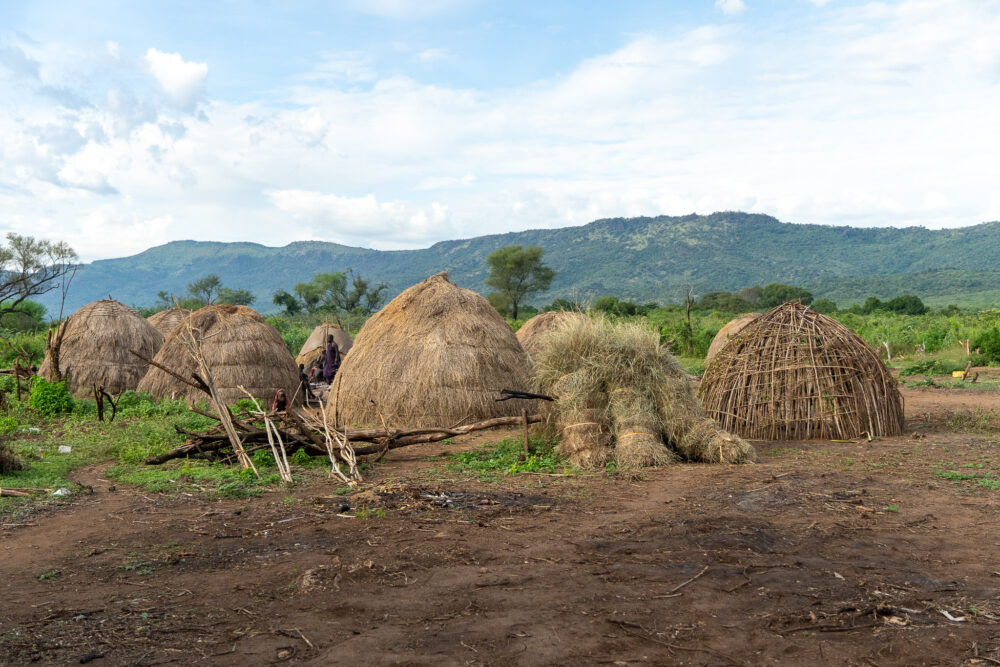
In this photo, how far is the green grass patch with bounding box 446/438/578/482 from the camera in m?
8.18

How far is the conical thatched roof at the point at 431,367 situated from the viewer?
11188mm

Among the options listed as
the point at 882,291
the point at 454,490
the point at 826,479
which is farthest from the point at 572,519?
the point at 882,291

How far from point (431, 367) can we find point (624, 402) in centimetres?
373

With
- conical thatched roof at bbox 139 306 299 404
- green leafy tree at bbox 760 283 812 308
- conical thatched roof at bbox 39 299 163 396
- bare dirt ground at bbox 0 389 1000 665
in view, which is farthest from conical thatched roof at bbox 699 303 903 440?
green leafy tree at bbox 760 283 812 308

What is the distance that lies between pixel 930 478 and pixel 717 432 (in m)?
2.13

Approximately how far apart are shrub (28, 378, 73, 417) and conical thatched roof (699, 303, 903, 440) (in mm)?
11051

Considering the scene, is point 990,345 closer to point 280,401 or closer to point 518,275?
point 280,401

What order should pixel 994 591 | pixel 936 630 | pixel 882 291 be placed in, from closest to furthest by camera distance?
1. pixel 936 630
2. pixel 994 591
3. pixel 882 291

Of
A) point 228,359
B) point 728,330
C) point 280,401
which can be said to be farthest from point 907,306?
point 280,401

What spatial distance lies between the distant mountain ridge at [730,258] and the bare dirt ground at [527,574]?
69.4 meters

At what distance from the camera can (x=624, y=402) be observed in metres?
8.61

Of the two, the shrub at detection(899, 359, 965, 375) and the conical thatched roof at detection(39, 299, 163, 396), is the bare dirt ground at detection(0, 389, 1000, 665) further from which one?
the shrub at detection(899, 359, 965, 375)

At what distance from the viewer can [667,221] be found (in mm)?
125500

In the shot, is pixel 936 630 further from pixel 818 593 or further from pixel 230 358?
pixel 230 358
